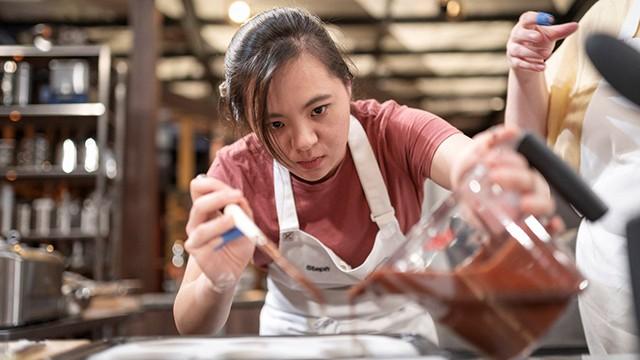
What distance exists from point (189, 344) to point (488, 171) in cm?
42

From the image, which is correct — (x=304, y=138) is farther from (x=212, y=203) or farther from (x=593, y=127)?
(x=593, y=127)

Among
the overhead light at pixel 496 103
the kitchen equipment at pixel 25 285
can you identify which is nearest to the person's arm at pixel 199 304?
the kitchen equipment at pixel 25 285

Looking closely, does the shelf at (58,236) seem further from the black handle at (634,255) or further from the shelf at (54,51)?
the black handle at (634,255)

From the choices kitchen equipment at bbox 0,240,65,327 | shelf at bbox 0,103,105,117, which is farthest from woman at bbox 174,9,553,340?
shelf at bbox 0,103,105,117

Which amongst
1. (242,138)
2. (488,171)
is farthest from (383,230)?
(488,171)

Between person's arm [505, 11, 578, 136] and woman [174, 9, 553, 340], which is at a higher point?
person's arm [505, 11, 578, 136]

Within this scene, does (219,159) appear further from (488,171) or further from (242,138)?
(488,171)

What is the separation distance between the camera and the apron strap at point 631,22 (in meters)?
1.31

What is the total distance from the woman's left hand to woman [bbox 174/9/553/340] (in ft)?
0.61

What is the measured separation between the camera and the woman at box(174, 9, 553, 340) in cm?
102

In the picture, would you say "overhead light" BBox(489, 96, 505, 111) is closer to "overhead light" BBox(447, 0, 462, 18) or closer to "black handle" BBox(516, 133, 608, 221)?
"overhead light" BBox(447, 0, 462, 18)

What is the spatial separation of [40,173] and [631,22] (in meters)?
4.80

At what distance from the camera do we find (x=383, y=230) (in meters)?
1.50

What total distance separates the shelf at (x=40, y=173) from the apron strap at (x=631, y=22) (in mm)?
4546
